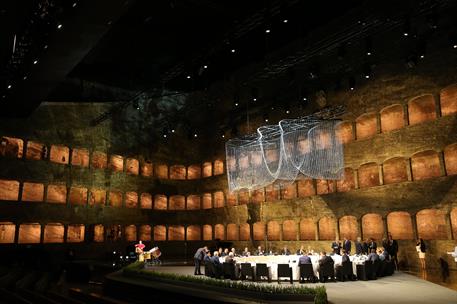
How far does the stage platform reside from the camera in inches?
349

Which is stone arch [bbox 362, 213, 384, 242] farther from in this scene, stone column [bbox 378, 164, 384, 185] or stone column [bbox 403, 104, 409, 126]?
stone column [bbox 403, 104, 409, 126]

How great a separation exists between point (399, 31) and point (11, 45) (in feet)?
58.4

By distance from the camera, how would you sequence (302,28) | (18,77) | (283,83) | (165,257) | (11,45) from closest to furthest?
(18,77), (11,45), (302,28), (283,83), (165,257)

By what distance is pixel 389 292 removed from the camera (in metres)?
10.0

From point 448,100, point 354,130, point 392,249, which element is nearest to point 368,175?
point 354,130

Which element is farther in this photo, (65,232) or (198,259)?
(65,232)

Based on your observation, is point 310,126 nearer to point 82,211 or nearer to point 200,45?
point 200,45

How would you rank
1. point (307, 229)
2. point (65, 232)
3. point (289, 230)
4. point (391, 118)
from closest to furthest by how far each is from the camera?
point (391, 118) → point (307, 229) → point (65, 232) → point (289, 230)

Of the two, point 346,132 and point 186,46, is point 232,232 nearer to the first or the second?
point 346,132

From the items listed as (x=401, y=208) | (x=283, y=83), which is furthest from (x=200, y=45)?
(x=401, y=208)

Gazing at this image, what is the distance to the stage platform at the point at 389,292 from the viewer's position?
8.88 meters

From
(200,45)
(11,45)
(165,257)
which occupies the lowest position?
(165,257)

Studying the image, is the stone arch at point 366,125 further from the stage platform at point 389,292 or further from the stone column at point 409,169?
the stage platform at point 389,292

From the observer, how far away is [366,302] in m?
8.70
